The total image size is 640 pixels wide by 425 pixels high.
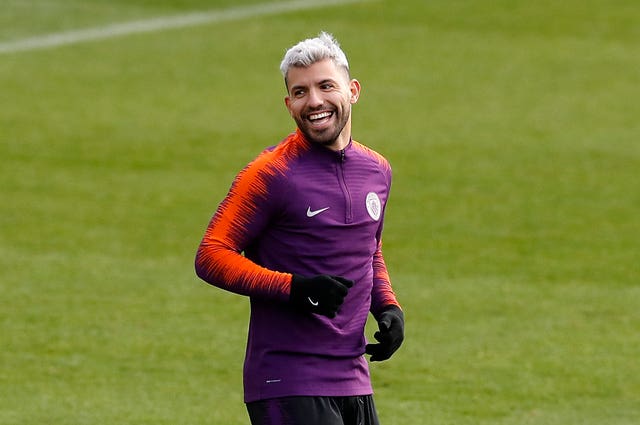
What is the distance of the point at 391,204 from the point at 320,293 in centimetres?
985

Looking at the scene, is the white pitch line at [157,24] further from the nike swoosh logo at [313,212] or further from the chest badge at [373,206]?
the nike swoosh logo at [313,212]

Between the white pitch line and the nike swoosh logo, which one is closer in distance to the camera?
the nike swoosh logo

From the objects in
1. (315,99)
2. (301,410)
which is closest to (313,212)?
(315,99)

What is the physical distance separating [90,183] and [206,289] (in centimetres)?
415

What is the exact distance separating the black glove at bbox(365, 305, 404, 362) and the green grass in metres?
3.38

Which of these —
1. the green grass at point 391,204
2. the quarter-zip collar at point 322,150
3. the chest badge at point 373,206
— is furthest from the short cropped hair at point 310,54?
the green grass at point 391,204

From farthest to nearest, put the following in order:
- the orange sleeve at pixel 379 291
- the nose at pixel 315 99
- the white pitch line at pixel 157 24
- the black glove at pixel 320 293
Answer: the white pitch line at pixel 157 24 → the orange sleeve at pixel 379 291 → the nose at pixel 315 99 → the black glove at pixel 320 293

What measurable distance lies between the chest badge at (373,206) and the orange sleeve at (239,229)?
371mm

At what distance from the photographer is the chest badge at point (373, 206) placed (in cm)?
539

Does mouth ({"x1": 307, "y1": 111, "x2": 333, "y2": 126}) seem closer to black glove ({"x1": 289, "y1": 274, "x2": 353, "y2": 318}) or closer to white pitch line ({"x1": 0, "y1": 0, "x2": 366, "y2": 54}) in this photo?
black glove ({"x1": 289, "y1": 274, "x2": 353, "y2": 318})

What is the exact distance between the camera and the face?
17.2 ft

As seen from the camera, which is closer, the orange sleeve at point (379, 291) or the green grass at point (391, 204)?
the orange sleeve at point (379, 291)

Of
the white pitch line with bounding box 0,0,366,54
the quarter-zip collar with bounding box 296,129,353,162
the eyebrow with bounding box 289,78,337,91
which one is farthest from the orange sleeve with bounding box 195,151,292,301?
the white pitch line with bounding box 0,0,366,54

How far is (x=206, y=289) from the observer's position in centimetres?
1177
